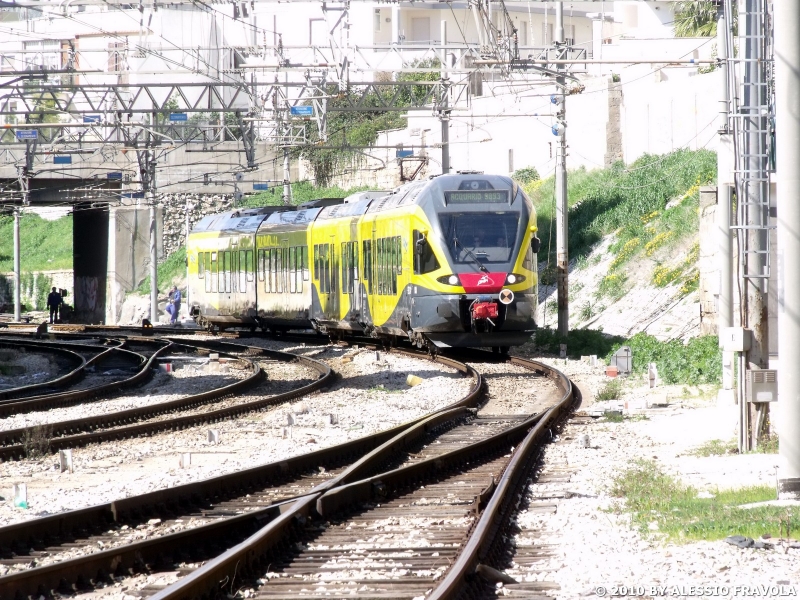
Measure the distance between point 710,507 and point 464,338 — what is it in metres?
13.5

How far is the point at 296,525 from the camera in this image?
824 centimetres

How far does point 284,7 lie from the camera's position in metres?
81.9

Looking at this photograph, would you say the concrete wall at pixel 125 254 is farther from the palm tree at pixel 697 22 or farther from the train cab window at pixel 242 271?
the palm tree at pixel 697 22

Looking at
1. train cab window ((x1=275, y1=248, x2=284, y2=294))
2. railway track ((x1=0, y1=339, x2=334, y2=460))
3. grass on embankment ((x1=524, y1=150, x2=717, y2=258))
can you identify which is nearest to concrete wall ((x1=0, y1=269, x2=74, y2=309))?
grass on embankment ((x1=524, y1=150, x2=717, y2=258))

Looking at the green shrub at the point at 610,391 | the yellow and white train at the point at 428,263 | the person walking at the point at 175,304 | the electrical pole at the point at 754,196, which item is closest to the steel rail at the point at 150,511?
the electrical pole at the point at 754,196

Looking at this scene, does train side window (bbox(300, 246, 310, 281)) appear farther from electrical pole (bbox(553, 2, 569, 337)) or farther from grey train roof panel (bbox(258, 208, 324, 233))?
electrical pole (bbox(553, 2, 569, 337))

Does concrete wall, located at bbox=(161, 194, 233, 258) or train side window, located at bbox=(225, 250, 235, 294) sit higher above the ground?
concrete wall, located at bbox=(161, 194, 233, 258)

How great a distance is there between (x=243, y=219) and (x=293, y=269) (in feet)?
18.3

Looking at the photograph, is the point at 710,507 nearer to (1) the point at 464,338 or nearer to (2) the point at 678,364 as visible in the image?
(2) the point at 678,364

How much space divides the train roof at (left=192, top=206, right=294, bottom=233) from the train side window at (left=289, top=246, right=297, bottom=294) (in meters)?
1.98

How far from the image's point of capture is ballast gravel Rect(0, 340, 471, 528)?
410 inches

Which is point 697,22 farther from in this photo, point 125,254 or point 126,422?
point 126,422

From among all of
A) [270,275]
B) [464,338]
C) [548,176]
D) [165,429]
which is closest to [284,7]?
[548,176]

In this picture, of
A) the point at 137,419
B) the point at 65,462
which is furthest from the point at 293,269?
the point at 65,462
